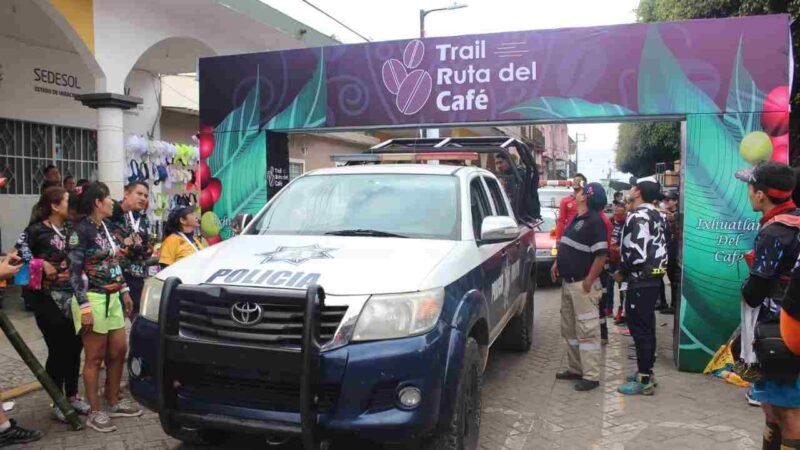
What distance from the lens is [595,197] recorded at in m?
5.41

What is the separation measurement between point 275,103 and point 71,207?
3307 millimetres

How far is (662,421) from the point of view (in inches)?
188

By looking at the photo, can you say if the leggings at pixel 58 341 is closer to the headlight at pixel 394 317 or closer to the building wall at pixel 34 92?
the headlight at pixel 394 317

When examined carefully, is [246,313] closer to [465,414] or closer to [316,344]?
[316,344]

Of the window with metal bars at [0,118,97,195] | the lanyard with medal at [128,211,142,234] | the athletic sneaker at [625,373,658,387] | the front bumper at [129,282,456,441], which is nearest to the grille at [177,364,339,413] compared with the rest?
the front bumper at [129,282,456,441]

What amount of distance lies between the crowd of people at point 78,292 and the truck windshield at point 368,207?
3.43 feet

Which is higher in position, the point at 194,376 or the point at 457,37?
the point at 457,37

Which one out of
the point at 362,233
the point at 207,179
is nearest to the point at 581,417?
the point at 362,233

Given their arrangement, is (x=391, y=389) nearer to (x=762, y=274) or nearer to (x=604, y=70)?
(x=762, y=274)

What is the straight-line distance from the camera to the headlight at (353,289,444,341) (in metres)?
3.09

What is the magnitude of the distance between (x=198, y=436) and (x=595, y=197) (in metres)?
3.68

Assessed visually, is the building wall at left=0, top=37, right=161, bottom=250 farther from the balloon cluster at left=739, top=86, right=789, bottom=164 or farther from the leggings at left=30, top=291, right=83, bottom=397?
the balloon cluster at left=739, top=86, right=789, bottom=164

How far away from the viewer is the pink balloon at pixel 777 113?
18.5 ft

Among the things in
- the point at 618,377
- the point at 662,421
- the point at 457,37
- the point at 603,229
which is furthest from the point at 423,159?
the point at 662,421
